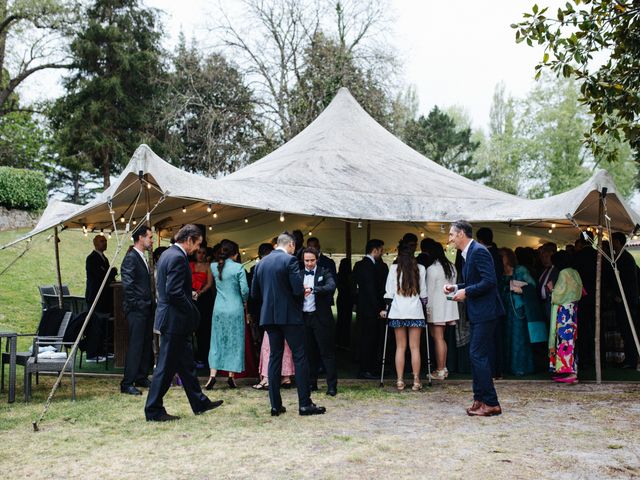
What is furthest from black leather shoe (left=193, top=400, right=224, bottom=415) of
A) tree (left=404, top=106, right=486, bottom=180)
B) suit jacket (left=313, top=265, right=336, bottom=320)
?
tree (left=404, top=106, right=486, bottom=180)

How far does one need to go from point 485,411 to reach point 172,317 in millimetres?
2711

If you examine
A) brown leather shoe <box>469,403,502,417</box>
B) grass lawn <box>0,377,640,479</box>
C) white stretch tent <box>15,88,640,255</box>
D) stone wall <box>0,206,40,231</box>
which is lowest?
grass lawn <box>0,377,640,479</box>

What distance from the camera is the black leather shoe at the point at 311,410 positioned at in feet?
18.8

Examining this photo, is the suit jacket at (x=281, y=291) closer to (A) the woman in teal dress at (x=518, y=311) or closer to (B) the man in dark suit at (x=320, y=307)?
(B) the man in dark suit at (x=320, y=307)

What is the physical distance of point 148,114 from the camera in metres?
28.0

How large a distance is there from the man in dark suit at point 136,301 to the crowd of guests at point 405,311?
11 mm

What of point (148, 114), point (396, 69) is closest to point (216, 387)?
point (396, 69)

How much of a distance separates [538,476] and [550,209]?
3915 millimetres

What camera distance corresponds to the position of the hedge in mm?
21859

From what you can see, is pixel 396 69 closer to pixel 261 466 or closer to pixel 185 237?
pixel 185 237

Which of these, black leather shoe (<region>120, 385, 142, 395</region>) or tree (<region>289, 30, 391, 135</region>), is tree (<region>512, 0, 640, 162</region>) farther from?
tree (<region>289, 30, 391, 135</region>)

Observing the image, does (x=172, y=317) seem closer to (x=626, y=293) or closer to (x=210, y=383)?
(x=210, y=383)

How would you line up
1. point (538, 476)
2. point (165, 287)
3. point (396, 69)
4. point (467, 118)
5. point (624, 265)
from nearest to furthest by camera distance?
point (538, 476) → point (165, 287) → point (624, 265) → point (396, 69) → point (467, 118)

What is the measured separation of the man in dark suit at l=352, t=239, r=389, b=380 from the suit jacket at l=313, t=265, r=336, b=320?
0.88 m
